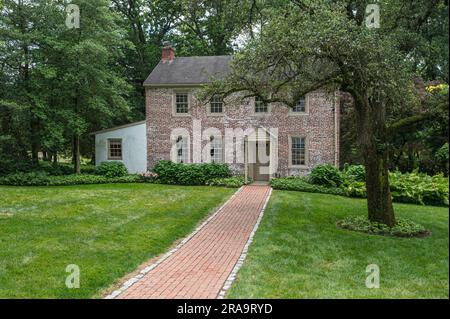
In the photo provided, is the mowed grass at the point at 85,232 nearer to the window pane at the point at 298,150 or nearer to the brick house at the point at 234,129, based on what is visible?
the brick house at the point at 234,129

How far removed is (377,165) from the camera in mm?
10438

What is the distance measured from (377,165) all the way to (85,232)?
25.3ft

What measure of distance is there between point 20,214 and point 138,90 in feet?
71.6

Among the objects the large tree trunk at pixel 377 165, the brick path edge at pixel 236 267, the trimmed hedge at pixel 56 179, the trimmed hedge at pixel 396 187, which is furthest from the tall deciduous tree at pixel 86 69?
the large tree trunk at pixel 377 165

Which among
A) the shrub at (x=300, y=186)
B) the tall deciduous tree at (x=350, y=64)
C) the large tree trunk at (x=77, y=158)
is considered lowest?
the shrub at (x=300, y=186)

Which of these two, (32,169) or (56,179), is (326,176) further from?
(32,169)

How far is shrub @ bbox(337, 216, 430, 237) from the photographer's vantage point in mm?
10000

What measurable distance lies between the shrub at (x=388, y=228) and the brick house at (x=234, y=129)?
10393 mm

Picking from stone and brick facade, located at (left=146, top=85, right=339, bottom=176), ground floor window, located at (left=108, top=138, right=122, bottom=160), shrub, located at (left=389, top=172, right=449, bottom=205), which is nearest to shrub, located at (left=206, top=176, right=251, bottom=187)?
Answer: stone and brick facade, located at (left=146, top=85, right=339, bottom=176)

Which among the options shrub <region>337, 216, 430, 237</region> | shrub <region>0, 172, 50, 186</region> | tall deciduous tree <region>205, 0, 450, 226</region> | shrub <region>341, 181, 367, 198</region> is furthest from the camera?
shrub <region>0, 172, 50, 186</region>

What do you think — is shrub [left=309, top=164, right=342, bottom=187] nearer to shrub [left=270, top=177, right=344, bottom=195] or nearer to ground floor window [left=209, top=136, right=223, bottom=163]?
shrub [left=270, top=177, right=344, bottom=195]

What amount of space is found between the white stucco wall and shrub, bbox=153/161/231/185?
2.16m

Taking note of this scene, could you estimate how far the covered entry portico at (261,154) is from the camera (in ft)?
70.7

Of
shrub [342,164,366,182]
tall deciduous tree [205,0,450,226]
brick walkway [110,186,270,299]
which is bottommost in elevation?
brick walkway [110,186,270,299]
